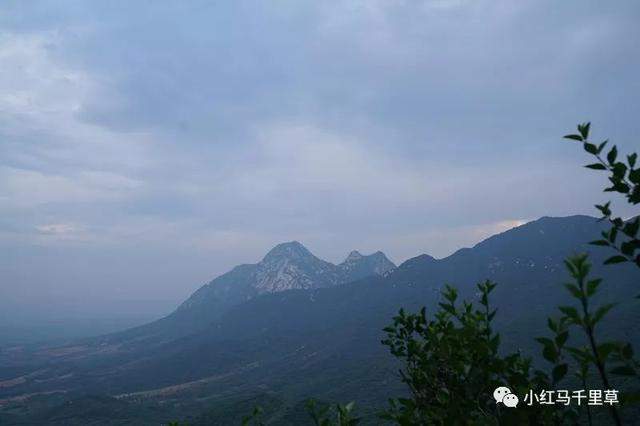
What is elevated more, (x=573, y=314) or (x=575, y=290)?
(x=575, y=290)

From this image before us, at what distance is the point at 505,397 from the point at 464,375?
0.69 meters

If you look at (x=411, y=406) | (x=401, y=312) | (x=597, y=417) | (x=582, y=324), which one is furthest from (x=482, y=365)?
(x=597, y=417)

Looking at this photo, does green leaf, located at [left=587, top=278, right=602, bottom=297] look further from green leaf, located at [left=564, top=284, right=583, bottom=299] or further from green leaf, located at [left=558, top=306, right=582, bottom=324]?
green leaf, located at [left=558, top=306, right=582, bottom=324]

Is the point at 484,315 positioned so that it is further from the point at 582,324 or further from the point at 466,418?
the point at 582,324

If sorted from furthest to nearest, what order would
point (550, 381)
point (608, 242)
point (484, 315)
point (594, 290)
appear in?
point (484, 315) < point (550, 381) < point (608, 242) < point (594, 290)

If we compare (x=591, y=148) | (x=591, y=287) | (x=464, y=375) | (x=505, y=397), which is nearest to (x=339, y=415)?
(x=464, y=375)

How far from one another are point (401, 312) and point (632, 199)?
11.0 ft

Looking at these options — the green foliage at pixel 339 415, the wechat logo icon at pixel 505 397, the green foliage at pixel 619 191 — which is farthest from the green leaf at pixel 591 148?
the green foliage at pixel 339 415

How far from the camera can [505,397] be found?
14.7 feet

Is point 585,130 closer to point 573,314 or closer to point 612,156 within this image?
point 612,156

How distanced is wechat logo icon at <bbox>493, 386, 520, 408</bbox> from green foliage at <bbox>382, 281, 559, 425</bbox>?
58 millimetres

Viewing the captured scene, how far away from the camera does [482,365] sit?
475cm

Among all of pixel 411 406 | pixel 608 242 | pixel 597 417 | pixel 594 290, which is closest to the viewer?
pixel 594 290

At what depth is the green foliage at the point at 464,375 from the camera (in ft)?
14.8
